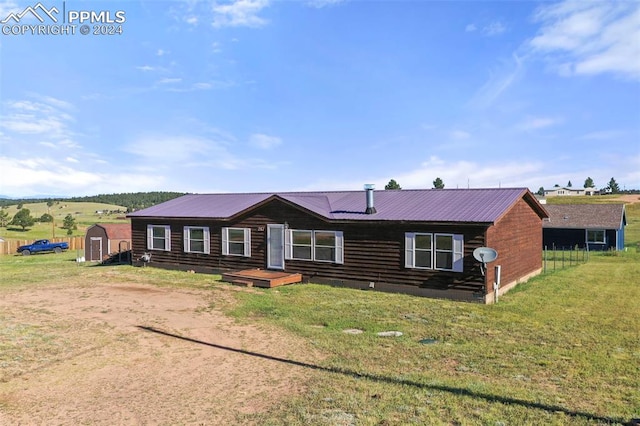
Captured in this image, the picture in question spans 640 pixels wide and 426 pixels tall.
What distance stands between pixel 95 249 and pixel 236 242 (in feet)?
57.5

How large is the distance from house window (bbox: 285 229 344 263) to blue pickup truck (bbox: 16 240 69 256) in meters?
34.8

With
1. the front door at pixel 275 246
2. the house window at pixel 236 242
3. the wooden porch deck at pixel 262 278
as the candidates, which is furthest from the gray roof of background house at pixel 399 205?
the wooden porch deck at pixel 262 278

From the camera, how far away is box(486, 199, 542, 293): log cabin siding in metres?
17.3

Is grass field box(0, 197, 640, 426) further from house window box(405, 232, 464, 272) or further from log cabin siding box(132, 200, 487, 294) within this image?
house window box(405, 232, 464, 272)

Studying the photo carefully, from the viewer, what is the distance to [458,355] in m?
9.95

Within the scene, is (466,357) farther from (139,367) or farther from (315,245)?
(315,245)

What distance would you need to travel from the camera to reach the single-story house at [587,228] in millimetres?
36906

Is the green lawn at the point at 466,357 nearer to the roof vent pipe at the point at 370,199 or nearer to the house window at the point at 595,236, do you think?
the roof vent pipe at the point at 370,199

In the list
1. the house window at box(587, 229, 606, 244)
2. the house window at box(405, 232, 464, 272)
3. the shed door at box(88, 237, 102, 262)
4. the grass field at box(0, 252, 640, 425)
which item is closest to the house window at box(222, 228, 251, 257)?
the grass field at box(0, 252, 640, 425)

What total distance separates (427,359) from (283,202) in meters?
12.8

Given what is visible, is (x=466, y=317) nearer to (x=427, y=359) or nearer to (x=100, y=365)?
(x=427, y=359)

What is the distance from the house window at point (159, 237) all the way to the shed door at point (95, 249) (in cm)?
1028

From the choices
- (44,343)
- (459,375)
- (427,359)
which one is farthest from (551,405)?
(44,343)

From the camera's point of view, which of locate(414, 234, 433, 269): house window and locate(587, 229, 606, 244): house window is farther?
locate(587, 229, 606, 244): house window
